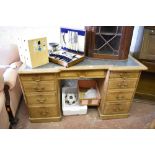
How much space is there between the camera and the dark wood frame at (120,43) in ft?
4.34

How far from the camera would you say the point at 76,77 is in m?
1.35

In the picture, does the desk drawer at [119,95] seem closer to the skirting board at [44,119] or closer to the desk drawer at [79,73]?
the desk drawer at [79,73]

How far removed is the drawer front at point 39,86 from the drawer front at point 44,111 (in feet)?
0.77

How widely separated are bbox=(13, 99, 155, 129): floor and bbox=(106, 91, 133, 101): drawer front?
1.02 feet

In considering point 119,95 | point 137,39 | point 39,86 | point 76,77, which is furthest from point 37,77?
point 137,39

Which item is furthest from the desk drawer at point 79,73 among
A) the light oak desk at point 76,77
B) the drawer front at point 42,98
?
the drawer front at point 42,98

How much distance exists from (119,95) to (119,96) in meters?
0.01

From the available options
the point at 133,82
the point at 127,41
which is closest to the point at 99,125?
the point at 133,82

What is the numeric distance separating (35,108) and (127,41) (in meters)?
1.16

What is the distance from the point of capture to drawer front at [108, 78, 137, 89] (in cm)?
138

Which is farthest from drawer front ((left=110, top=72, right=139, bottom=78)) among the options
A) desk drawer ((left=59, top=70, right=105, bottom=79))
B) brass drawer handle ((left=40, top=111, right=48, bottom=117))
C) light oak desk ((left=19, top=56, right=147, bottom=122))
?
brass drawer handle ((left=40, top=111, right=48, bottom=117))

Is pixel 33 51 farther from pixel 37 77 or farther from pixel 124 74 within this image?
pixel 124 74
